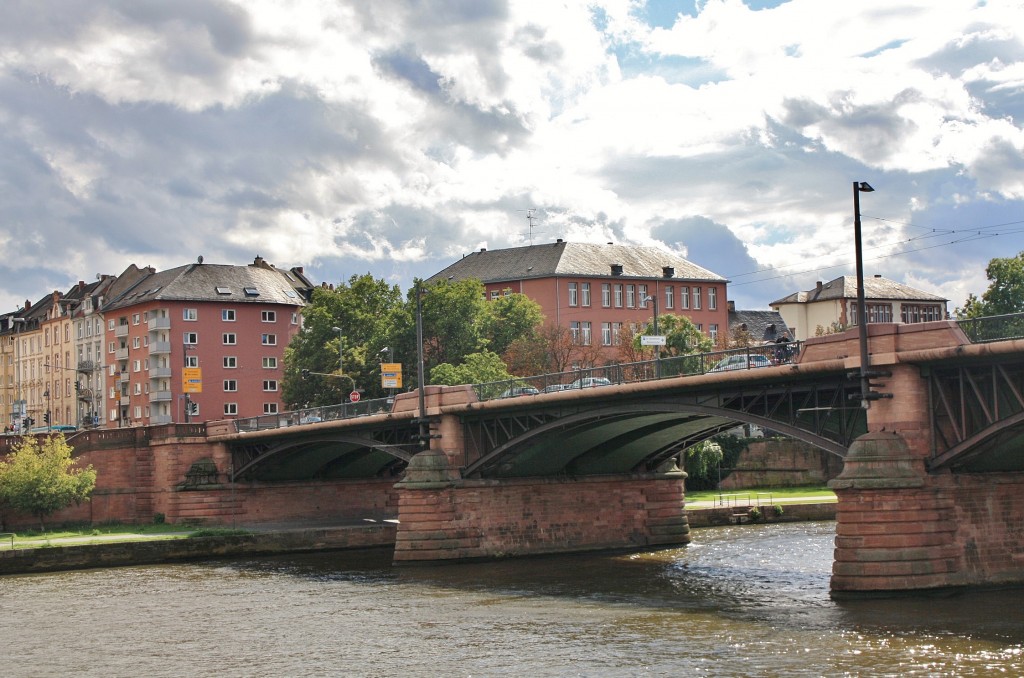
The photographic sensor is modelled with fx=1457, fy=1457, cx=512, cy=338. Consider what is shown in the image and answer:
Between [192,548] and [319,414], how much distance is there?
11.0m

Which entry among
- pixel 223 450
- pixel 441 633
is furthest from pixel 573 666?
pixel 223 450

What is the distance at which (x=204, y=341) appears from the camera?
127 m

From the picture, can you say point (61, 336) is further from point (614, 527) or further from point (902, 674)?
point (902, 674)

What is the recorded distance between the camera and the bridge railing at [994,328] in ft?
124

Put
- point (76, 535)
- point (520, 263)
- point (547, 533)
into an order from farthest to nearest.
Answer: point (520, 263)
point (76, 535)
point (547, 533)

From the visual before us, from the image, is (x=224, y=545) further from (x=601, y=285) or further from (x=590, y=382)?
(x=601, y=285)

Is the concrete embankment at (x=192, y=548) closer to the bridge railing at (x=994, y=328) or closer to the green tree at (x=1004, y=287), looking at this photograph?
the bridge railing at (x=994, y=328)

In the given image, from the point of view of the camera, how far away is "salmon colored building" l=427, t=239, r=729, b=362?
12812cm

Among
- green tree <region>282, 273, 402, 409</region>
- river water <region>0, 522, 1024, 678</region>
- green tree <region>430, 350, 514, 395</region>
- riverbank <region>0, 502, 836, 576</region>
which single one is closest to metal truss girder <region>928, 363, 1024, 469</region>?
river water <region>0, 522, 1024, 678</region>

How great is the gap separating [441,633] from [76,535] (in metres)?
41.3

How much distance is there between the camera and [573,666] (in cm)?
3441

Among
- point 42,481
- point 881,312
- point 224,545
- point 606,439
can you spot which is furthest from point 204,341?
point 881,312

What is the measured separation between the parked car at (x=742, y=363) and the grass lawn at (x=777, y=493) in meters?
42.7

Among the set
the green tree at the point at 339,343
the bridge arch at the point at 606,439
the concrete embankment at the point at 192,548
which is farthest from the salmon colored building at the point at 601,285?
the bridge arch at the point at 606,439
